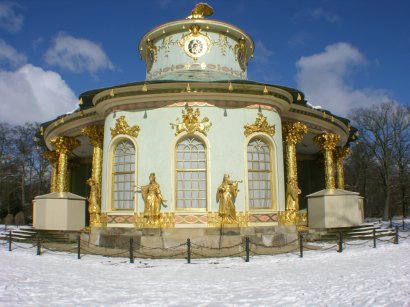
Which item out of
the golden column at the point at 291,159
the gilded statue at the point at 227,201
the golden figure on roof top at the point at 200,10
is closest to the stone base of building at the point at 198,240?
the gilded statue at the point at 227,201

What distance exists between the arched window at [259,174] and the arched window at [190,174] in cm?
183

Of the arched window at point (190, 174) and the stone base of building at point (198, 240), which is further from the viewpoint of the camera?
the arched window at point (190, 174)

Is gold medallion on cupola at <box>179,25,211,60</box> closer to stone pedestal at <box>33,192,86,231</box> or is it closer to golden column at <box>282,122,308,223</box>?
golden column at <box>282,122,308,223</box>

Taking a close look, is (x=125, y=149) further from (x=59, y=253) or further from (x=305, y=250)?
(x=305, y=250)

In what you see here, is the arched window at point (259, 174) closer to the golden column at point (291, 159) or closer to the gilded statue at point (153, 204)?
the golden column at point (291, 159)

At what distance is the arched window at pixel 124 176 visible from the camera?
14875 millimetres

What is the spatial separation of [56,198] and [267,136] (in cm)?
1027

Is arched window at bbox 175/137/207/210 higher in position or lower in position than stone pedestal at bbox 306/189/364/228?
higher

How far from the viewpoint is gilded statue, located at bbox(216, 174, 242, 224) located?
13789 mm

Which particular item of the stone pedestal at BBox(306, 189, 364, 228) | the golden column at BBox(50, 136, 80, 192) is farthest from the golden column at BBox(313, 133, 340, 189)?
the golden column at BBox(50, 136, 80, 192)

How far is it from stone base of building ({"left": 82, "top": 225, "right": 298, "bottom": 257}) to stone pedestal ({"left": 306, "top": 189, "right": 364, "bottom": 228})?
11.6 feet

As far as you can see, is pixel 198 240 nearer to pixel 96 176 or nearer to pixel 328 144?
pixel 96 176

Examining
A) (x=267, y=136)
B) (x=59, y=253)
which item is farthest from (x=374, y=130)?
(x=59, y=253)

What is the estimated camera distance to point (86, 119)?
1839 centimetres
